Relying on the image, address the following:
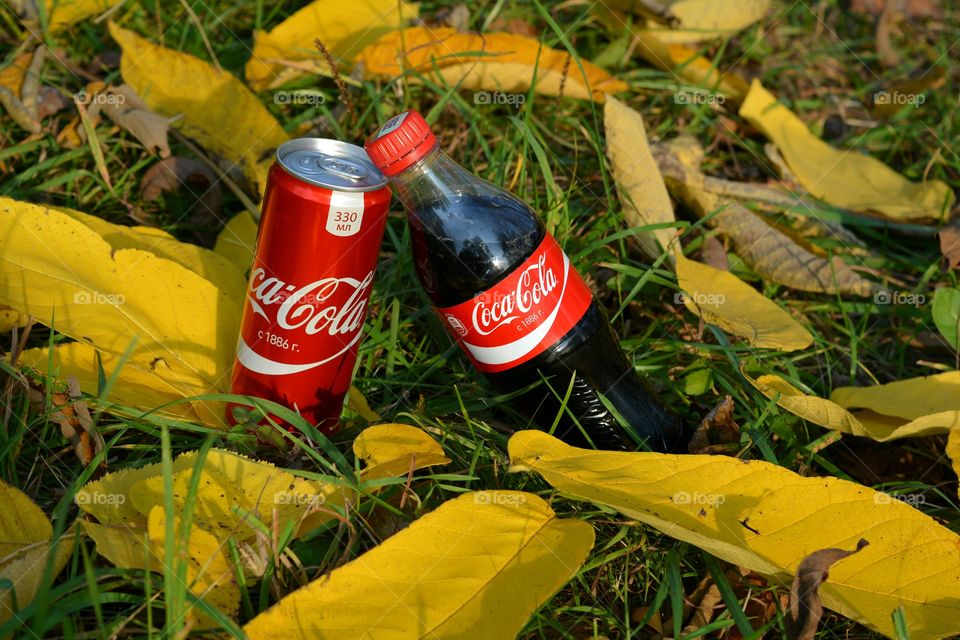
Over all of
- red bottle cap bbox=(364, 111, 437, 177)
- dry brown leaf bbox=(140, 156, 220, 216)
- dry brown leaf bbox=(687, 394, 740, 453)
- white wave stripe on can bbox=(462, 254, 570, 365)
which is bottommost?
dry brown leaf bbox=(687, 394, 740, 453)

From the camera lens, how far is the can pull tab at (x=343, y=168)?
4.99ft

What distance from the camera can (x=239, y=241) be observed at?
196cm

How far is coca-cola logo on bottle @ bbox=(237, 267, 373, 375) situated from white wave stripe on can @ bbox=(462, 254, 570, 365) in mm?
238

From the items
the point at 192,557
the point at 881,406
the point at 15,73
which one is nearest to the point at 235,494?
the point at 192,557

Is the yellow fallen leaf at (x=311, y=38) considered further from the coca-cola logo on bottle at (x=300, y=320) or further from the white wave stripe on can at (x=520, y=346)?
the white wave stripe on can at (x=520, y=346)

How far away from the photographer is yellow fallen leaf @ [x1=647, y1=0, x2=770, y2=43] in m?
2.52

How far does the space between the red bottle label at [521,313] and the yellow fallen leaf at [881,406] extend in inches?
16.2

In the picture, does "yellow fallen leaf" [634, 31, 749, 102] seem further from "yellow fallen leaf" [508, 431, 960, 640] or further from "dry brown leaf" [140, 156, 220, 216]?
"yellow fallen leaf" [508, 431, 960, 640]

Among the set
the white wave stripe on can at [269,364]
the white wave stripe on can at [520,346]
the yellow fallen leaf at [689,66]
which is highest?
the yellow fallen leaf at [689,66]

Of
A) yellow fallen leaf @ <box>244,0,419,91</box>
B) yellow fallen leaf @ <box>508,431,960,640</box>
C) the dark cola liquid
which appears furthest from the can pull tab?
yellow fallen leaf @ <box>244,0,419,91</box>

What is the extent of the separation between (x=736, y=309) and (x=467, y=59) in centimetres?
96

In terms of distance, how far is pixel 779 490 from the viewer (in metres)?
1.41

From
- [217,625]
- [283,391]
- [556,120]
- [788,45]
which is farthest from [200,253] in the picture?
[788,45]

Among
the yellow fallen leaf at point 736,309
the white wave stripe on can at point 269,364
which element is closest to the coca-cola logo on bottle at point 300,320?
the white wave stripe on can at point 269,364
